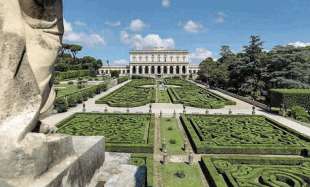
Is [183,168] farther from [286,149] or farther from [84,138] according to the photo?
[84,138]

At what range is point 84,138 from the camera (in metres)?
5.75

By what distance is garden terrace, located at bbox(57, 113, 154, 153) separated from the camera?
45.3 feet

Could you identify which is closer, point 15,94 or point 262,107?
point 15,94

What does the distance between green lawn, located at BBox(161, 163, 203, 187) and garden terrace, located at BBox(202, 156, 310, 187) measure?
41 cm

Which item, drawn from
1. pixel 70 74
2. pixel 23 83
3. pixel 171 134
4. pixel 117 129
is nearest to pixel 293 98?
pixel 171 134

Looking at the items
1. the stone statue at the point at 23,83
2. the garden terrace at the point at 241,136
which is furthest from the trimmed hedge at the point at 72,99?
the stone statue at the point at 23,83

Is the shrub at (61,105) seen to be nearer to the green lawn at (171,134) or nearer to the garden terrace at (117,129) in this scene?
the garden terrace at (117,129)

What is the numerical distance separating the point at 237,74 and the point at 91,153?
131 feet

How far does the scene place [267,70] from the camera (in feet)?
126

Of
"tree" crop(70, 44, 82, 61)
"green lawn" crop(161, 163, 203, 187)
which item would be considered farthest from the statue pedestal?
"tree" crop(70, 44, 82, 61)

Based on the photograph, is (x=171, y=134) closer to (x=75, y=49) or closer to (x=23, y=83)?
(x=23, y=83)

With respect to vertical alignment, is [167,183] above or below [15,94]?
below

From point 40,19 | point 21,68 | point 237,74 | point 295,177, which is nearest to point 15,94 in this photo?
point 21,68

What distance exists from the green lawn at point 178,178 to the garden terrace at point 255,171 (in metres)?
0.41
